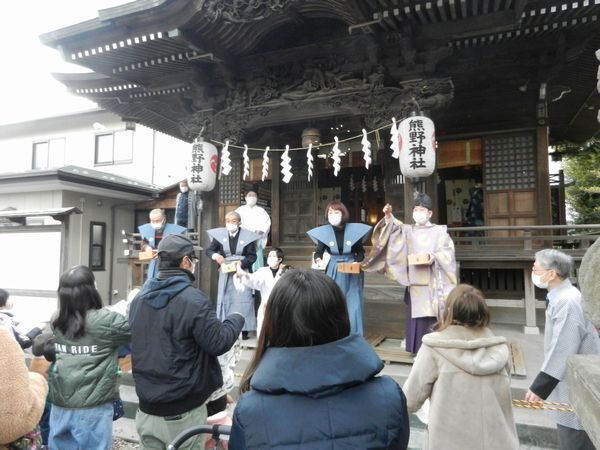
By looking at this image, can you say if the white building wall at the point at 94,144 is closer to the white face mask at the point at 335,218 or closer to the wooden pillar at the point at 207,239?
the wooden pillar at the point at 207,239

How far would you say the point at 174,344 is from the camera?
7.98ft

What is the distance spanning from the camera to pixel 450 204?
1077 centimetres

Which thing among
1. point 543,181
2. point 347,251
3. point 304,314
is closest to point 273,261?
point 347,251

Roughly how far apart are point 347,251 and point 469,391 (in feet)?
10.5

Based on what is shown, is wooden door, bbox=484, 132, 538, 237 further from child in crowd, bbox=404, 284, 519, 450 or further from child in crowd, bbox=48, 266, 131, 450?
child in crowd, bbox=48, 266, 131, 450

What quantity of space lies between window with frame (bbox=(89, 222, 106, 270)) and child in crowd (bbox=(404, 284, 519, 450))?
13.8 meters

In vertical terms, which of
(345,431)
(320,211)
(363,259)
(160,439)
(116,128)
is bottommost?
(160,439)

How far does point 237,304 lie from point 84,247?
9.57 meters

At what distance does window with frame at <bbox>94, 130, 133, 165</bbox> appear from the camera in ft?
54.0

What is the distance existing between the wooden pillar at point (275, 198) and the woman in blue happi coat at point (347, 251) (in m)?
4.78

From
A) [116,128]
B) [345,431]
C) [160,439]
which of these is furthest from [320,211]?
[116,128]

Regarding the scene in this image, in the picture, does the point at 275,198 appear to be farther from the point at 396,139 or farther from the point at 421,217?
the point at 421,217

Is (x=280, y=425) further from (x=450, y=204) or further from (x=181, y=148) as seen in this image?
(x=181, y=148)

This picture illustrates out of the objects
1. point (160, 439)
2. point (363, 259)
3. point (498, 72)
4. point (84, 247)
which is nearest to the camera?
point (160, 439)
